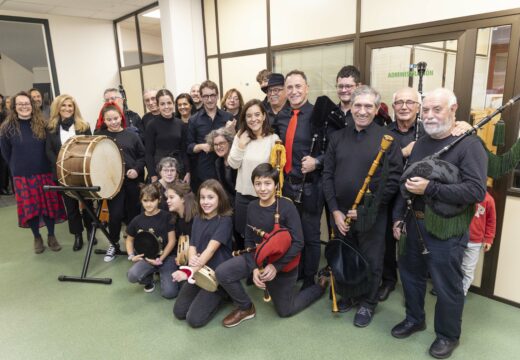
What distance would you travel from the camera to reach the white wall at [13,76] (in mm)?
8195

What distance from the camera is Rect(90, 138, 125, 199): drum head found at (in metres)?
2.87

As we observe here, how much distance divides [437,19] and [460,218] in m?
1.64

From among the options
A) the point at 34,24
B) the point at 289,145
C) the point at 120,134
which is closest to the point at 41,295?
the point at 120,134

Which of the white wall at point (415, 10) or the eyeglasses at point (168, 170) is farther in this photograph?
the eyeglasses at point (168, 170)

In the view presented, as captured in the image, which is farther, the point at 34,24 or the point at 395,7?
the point at 34,24

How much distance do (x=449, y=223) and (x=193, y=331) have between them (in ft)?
5.47

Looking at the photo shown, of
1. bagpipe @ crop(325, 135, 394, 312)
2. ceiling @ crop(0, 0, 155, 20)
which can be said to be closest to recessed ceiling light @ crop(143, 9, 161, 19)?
ceiling @ crop(0, 0, 155, 20)

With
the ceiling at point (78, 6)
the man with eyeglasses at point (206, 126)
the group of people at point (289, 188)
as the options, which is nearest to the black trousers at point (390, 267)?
A: the group of people at point (289, 188)

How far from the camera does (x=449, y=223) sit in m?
1.78

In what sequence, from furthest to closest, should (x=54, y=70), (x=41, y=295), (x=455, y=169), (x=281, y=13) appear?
1. (x=54, y=70)
2. (x=281, y=13)
3. (x=41, y=295)
4. (x=455, y=169)

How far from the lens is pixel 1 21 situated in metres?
5.64

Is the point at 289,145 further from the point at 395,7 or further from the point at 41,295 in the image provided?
the point at 41,295

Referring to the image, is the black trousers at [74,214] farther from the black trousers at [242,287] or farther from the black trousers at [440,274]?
the black trousers at [440,274]

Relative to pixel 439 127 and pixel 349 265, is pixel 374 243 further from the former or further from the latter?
pixel 439 127
